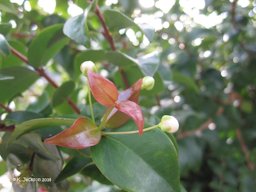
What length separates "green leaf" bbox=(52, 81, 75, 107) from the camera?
2.26ft

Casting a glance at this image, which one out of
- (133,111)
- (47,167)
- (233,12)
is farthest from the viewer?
(233,12)

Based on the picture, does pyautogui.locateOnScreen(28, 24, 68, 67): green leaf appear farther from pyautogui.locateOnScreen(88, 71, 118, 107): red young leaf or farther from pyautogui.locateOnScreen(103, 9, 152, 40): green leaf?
pyautogui.locateOnScreen(88, 71, 118, 107): red young leaf

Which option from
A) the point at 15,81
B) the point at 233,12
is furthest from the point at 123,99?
the point at 233,12

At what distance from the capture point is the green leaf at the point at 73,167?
0.52 meters

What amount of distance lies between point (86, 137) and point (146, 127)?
0.27 feet

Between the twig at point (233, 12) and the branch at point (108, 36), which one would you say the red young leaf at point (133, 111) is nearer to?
the branch at point (108, 36)

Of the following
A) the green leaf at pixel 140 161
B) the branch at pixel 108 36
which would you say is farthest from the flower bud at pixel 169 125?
the branch at pixel 108 36

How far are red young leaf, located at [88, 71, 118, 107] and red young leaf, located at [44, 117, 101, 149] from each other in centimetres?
4

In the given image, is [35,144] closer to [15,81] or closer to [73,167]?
[73,167]

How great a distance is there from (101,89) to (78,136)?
0.06 m

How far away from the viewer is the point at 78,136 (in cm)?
45

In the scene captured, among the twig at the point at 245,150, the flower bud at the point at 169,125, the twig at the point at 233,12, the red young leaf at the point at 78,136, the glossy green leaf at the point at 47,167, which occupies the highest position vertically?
the red young leaf at the point at 78,136

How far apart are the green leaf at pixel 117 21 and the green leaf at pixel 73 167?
0.71ft

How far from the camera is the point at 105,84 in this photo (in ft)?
1.45
